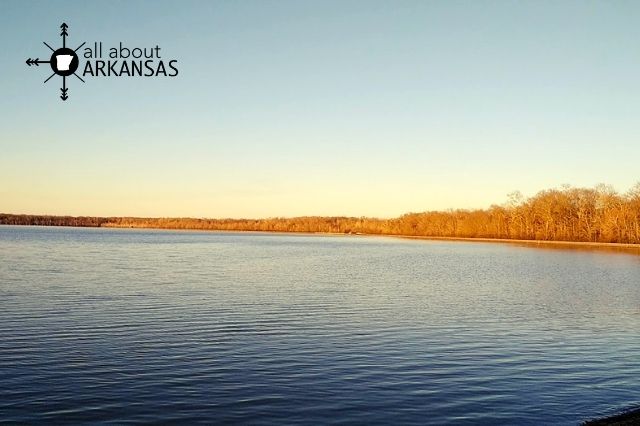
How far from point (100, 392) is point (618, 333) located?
1921cm

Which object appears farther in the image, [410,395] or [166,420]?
[410,395]

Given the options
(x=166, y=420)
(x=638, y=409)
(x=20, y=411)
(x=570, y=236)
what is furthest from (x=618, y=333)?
(x=570, y=236)

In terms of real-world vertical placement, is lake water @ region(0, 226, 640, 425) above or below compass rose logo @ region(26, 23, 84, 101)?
below

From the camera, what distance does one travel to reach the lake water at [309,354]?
44.2 feet

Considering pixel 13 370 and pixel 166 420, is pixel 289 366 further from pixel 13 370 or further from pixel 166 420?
pixel 13 370

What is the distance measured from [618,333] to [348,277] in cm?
2573

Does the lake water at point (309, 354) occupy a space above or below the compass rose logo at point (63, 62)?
below

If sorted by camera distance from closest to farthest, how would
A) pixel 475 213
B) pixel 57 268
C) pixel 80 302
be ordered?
pixel 80 302 → pixel 57 268 → pixel 475 213

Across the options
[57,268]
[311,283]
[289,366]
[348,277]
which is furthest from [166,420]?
[57,268]

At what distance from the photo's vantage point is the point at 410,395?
577 inches

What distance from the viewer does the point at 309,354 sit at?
19.0 m

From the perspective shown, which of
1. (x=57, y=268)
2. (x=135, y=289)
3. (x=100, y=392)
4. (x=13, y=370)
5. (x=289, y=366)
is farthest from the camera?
(x=57, y=268)

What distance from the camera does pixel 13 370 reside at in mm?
15953

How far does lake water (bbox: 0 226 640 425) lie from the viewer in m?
13.5
